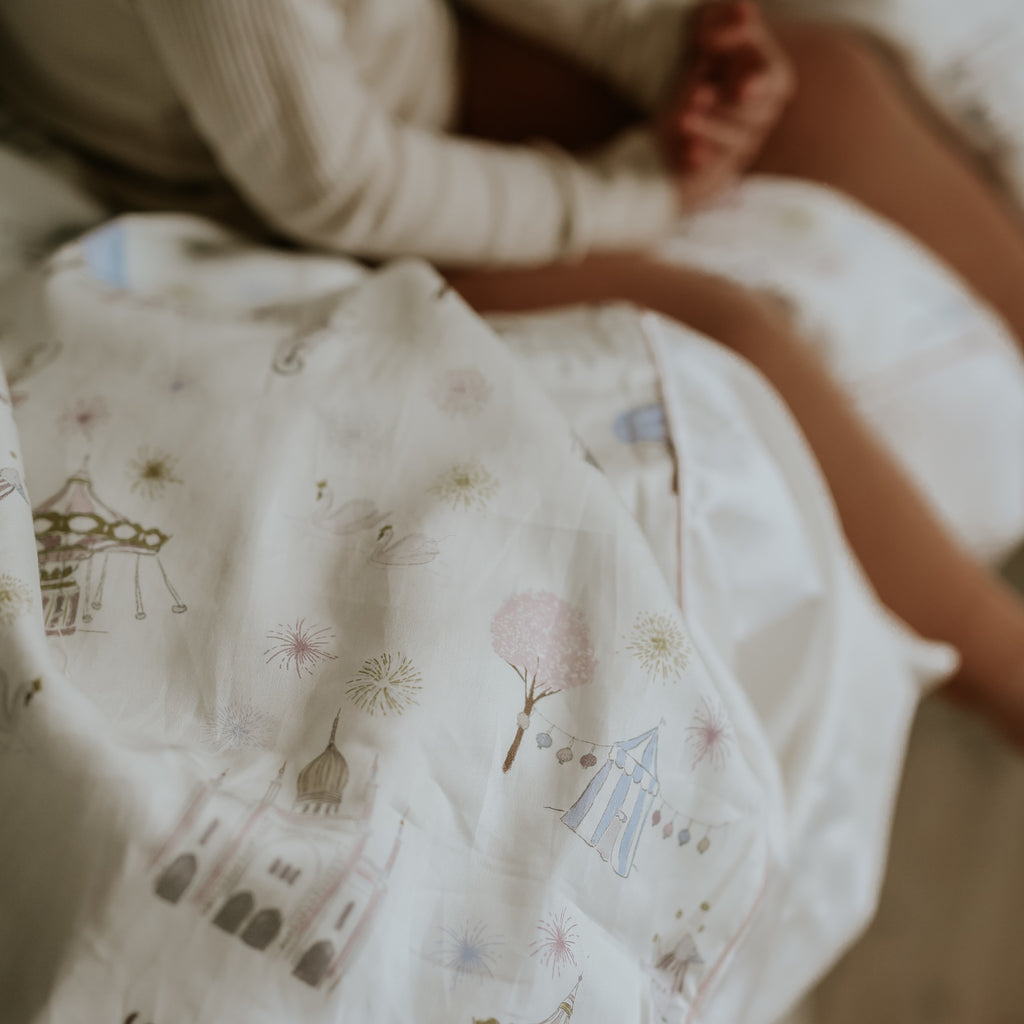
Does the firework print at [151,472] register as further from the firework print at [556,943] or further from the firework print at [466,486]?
the firework print at [556,943]

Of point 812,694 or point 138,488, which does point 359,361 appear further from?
point 812,694

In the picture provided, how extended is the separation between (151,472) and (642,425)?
0.25 m

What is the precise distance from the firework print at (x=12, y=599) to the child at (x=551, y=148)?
317 millimetres

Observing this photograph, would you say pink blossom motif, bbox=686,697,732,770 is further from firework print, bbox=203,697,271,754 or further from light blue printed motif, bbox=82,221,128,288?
light blue printed motif, bbox=82,221,128,288

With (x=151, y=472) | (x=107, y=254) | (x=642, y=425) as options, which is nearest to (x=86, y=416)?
(x=151, y=472)

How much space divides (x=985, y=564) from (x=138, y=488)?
666 millimetres

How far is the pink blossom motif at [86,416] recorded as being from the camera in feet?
1.35

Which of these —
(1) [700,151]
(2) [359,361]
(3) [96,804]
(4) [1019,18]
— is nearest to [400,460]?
(2) [359,361]

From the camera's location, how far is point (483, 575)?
37 centimetres

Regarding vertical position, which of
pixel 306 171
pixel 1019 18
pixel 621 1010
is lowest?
pixel 621 1010

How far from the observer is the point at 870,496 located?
57cm

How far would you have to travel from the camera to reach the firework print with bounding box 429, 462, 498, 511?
39cm

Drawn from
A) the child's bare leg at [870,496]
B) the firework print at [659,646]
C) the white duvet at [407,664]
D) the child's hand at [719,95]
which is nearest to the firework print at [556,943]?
the white duvet at [407,664]

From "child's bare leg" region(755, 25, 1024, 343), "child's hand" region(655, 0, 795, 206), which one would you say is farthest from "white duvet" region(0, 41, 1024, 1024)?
"child's bare leg" region(755, 25, 1024, 343)
